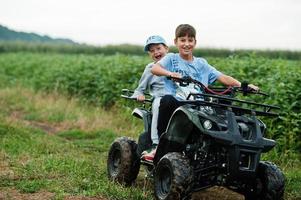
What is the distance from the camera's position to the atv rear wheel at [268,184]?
585 cm

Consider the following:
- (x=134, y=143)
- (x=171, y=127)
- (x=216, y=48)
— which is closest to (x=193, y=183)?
(x=171, y=127)

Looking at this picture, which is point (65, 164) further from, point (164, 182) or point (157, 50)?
point (164, 182)

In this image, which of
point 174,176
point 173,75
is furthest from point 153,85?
point 174,176

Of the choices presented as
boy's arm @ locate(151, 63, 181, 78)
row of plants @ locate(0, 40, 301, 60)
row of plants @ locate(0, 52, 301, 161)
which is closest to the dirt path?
boy's arm @ locate(151, 63, 181, 78)

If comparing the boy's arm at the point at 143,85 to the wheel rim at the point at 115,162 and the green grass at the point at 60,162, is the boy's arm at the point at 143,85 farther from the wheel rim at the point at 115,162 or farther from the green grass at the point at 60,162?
the green grass at the point at 60,162

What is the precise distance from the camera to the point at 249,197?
605cm

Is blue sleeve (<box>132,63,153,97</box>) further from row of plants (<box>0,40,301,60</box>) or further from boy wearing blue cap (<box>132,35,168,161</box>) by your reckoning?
row of plants (<box>0,40,301,60</box>)

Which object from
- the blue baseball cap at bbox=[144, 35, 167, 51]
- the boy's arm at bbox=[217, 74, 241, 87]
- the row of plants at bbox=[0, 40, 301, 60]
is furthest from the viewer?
the row of plants at bbox=[0, 40, 301, 60]

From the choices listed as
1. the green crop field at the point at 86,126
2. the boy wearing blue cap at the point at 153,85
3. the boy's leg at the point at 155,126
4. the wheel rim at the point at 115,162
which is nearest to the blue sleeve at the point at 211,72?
the boy wearing blue cap at the point at 153,85

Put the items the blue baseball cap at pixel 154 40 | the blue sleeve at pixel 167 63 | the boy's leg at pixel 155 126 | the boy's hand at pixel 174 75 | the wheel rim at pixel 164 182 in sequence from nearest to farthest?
the boy's hand at pixel 174 75 < the wheel rim at pixel 164 182 < the blue sleeve at pixel 167 63 < the boy's leg at pixel 155 126 < the blue baseball cap at pixel 154 40

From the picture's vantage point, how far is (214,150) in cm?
569

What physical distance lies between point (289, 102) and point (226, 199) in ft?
11.1

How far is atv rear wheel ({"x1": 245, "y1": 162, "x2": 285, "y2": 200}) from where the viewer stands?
585 centimetres

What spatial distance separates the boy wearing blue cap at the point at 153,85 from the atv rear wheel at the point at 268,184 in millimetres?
1312
